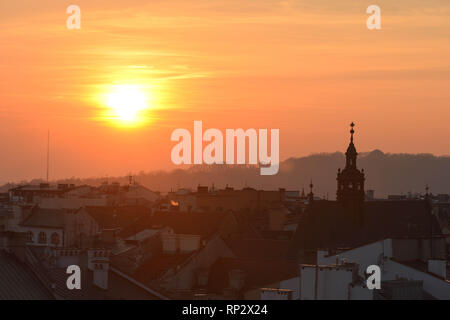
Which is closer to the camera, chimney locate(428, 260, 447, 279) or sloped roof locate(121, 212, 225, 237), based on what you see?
chimney locate(428, 260, 447, 279)

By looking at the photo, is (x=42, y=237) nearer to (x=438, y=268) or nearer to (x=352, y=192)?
(x=352, y=192)

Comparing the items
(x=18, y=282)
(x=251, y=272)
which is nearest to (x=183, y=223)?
(x=251, y=272)

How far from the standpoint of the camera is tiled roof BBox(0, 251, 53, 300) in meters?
36.1

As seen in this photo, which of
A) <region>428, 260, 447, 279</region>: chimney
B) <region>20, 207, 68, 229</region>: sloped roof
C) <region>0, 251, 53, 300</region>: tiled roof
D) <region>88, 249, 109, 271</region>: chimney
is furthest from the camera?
<region>20, 207, 68, 229</region>: sloped roof

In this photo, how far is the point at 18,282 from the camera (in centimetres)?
3728

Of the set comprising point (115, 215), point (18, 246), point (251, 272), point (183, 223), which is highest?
point (115, 215)

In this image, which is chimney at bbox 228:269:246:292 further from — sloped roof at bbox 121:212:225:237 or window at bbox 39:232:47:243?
window at bbox 39:232:47:243

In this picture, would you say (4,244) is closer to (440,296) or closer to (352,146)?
(440,296)

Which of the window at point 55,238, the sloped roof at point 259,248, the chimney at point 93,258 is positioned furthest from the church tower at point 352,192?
the chimney at point 93,258

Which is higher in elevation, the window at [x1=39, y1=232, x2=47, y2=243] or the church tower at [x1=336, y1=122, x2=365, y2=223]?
the church tower at [x1=336, y1=122, x2=365, y2=223]

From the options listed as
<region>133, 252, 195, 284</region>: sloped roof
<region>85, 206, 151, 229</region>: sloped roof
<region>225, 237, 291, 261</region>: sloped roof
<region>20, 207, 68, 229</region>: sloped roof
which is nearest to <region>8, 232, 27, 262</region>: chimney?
<region>133, 252, 195, 284</region>: sloped roof

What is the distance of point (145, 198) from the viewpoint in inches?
7106
